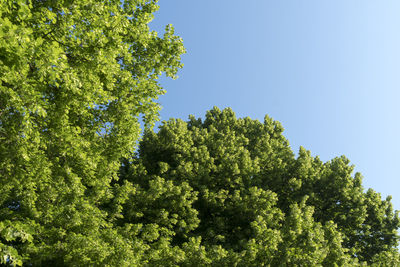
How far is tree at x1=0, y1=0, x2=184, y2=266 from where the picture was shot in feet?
29.2

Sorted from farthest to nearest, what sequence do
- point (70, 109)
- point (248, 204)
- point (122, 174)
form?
point (122, 174), point (248, 204), point (70, 109)

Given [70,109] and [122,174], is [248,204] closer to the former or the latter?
[122,174]

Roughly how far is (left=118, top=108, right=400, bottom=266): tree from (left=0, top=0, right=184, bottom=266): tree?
334cm

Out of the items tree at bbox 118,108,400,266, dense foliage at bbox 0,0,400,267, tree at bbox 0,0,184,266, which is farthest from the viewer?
tree at bbox 118,108,400,266

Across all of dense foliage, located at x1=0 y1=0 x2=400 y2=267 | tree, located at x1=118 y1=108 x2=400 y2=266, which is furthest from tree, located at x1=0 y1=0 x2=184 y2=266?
tree, located at x1=118 y1=108 x2=400 y2=266

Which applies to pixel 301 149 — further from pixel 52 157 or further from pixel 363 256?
pixel 52 157

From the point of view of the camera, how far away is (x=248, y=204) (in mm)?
20047

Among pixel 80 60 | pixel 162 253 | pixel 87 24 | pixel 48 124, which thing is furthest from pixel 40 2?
pixel 162 253

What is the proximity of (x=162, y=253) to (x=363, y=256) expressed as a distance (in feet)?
53.9

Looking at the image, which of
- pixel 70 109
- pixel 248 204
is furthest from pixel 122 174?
pixel 70 109

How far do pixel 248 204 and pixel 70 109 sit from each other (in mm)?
12973

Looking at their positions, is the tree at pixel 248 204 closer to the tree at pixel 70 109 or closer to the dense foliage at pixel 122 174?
the dense foliage at pixel 122 174

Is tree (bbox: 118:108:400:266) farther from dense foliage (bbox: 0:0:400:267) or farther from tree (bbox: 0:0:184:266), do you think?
tree (bbox: 0:0:184:266)

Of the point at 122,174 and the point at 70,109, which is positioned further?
the point at 122,174
